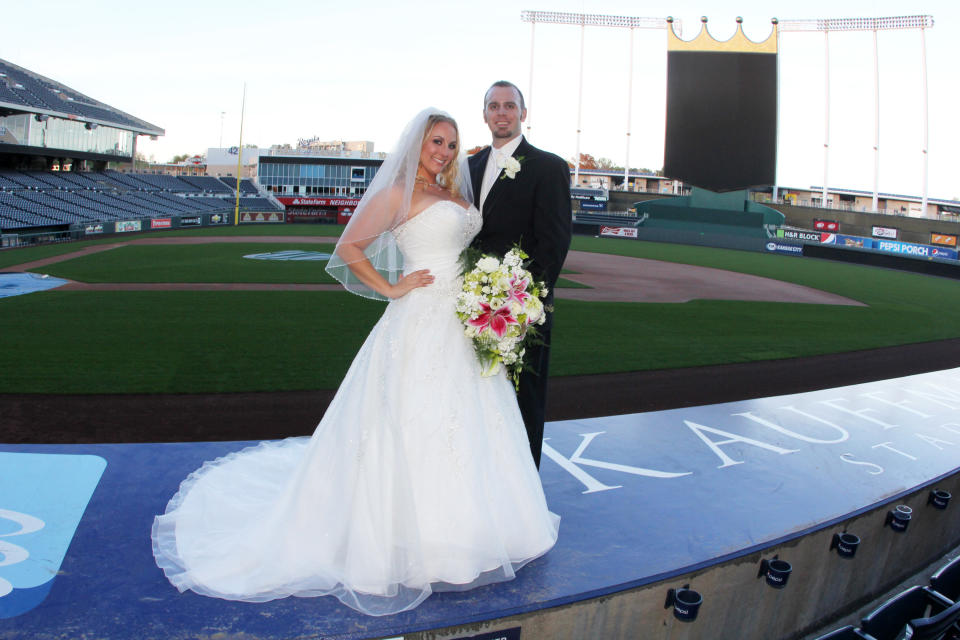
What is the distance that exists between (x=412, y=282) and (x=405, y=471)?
915 mm

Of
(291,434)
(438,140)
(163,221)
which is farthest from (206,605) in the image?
(163,221)

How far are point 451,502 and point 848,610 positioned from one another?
3023mm

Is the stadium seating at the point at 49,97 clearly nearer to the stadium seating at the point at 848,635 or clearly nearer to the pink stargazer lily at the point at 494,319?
the pink stargazer lily at the point at 494,319

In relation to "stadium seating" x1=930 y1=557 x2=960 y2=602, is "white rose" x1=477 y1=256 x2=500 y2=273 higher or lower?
higher

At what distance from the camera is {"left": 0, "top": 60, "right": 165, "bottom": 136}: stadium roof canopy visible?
4017 cm

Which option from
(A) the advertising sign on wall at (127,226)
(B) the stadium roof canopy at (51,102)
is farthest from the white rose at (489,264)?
(B) the stadium roof canopy at (51,102)

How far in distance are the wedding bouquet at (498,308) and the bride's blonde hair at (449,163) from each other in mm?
436

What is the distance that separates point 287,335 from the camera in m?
11.0

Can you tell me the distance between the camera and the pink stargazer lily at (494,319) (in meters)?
3.25

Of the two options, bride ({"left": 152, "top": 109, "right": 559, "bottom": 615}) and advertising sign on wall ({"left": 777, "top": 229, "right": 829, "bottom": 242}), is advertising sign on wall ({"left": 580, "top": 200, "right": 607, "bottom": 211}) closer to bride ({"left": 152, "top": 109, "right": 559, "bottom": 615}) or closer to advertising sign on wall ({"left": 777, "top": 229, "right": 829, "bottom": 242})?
advertising sign on wall ({"left": 777, "top": 229, "right": 829, "bottom": 242})

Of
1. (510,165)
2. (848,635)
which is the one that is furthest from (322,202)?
(848,635)

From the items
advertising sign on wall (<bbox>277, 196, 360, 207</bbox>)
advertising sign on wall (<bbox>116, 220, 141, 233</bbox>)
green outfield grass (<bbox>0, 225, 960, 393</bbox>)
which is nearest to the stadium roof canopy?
advertising sign on wall (<bbox>116, 220, 141, 233</bbox>)

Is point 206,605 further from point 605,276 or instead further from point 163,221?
point 163,221

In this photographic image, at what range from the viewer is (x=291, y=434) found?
6.21 m
